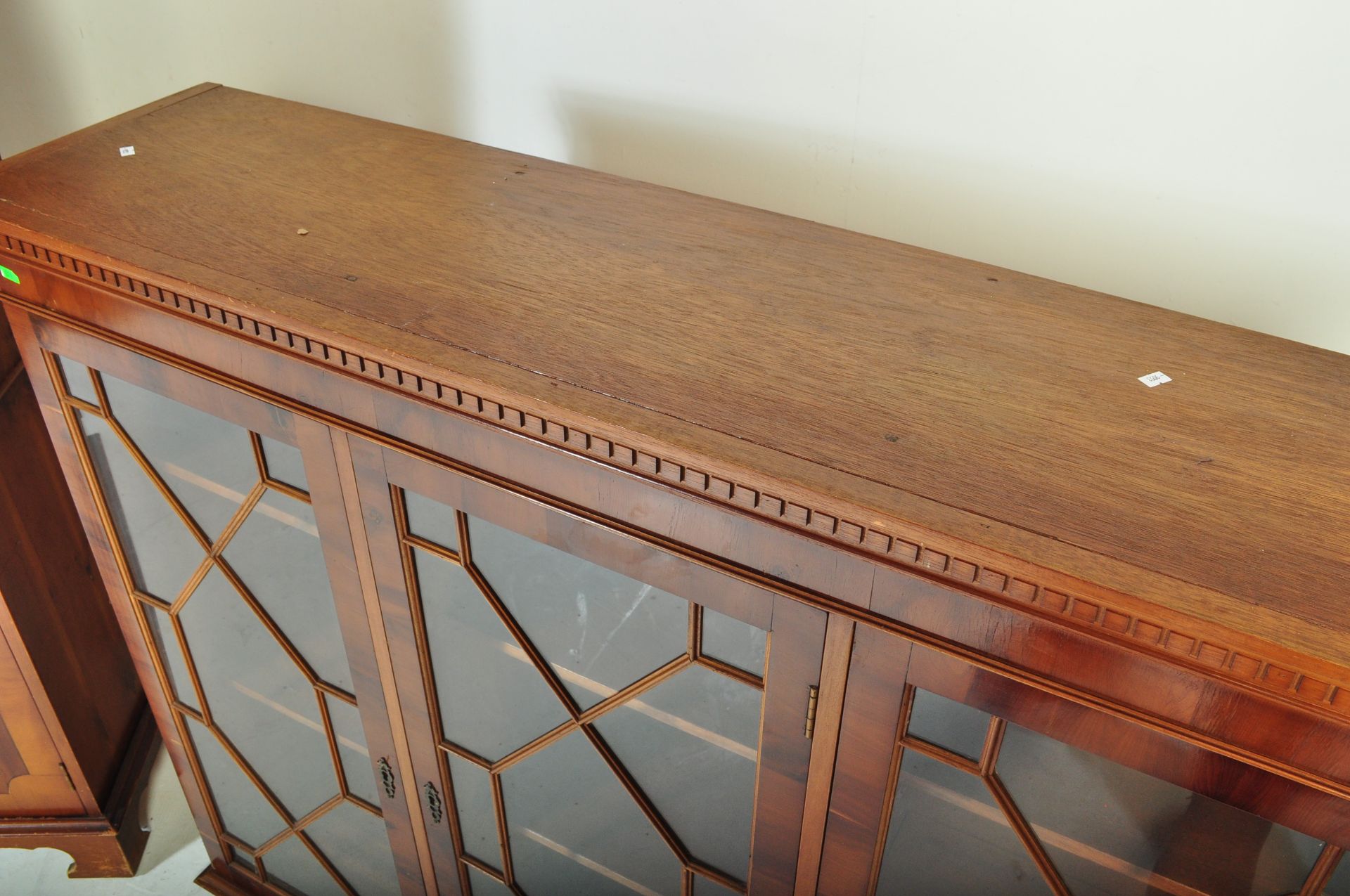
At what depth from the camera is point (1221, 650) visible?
55 cm

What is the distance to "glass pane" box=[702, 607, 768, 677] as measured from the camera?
741 mm

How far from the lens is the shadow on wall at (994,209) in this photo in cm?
85

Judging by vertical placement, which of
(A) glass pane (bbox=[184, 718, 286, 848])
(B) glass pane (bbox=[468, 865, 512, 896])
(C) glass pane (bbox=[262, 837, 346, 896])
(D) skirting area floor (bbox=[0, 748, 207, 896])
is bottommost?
(D) skirting area floor (bbox=[0, 748, 207, 896])

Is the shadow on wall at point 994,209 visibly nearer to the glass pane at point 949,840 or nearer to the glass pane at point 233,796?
the glass pane at point 949,840

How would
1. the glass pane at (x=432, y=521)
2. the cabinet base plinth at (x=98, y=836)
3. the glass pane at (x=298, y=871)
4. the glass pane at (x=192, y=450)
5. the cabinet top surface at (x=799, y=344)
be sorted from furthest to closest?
the cabinet base plinth at (x=98, y=836) → the glass pane at (x=298, y=871) → the glass pane at (x=192, y=450) → the glass pane at (x=432, y=521) → the cabinet top surface at (x=799, y=344)

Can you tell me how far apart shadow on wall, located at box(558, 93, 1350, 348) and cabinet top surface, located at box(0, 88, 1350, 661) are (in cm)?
11

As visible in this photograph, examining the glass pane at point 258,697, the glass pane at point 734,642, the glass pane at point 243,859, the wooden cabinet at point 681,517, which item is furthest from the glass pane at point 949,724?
the glass pane at point 243,859

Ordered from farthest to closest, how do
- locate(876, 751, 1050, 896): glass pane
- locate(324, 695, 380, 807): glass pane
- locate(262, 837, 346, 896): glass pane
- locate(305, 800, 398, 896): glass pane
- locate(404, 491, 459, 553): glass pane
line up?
locate(262, 837, 346, 896): glass pane
locate(305, 800, 398, 896): glass pane
locate(324, 695, 380, 807): glass pane
locate(404, 491, 459, 553): glass pane
locate(876, 751, 1050, 896): glass pane

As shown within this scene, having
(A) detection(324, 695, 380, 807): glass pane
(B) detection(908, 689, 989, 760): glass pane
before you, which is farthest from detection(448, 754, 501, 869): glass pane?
(B) detection(908, 689, 989, 760): glass pane

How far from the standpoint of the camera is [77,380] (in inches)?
38.9

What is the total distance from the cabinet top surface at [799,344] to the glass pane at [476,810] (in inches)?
19.1

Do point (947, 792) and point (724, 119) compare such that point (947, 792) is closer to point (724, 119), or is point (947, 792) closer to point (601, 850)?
point (601, 850)

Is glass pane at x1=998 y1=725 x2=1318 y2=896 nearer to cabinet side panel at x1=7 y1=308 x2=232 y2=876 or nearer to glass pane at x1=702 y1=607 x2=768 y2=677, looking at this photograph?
glass pane at x1=702 y1=607 x2=768 y2=677

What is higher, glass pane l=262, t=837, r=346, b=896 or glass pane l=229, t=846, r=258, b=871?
glass pane l=262, t=837, r=346, b=896
